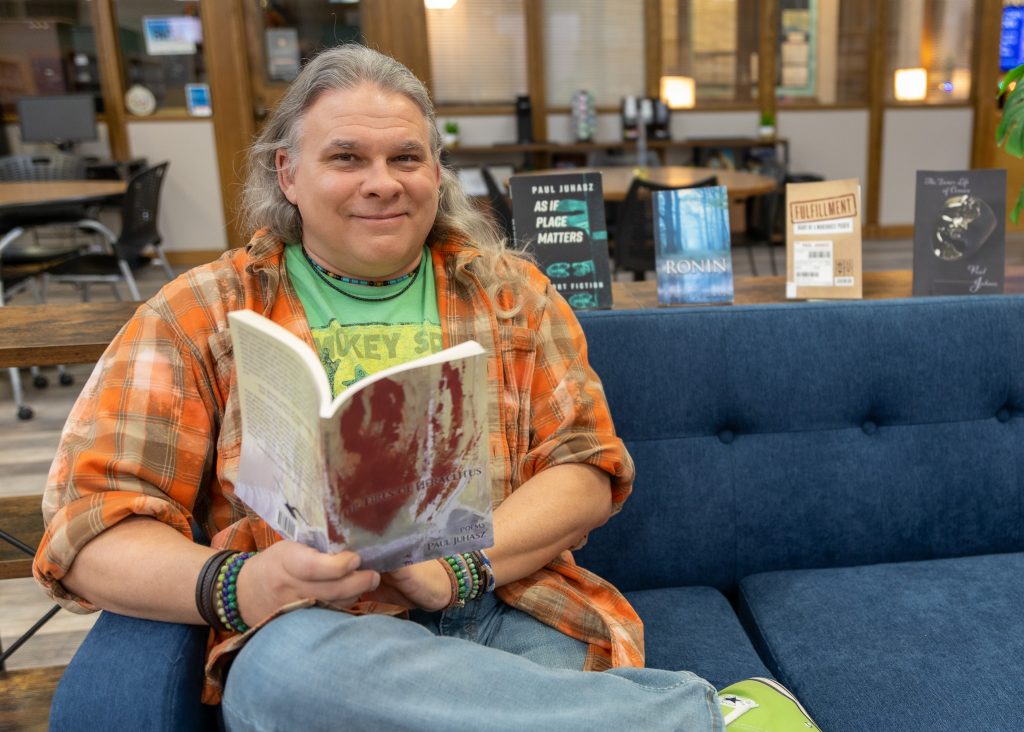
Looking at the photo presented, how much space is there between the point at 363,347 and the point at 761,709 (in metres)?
0.75

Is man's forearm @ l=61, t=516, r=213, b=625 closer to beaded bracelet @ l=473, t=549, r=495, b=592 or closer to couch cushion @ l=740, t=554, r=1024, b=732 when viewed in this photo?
Result: beaded bracelet @ l=473, t=549, r=495, b=592

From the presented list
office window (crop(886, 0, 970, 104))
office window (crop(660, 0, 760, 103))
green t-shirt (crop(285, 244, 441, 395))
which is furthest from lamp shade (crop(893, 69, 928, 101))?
green t-shirt (crop(285, 244, 441, 395))

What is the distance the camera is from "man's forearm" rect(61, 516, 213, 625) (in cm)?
108

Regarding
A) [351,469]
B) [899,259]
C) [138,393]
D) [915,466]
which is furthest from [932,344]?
[899,259]

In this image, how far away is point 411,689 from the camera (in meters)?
0.95

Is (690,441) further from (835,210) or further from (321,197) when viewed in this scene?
(321,197)

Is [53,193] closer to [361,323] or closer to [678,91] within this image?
[361,323]

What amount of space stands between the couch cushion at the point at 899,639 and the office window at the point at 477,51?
21.5 ft

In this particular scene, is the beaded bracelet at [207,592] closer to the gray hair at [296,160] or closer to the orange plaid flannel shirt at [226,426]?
the orange plaid flannel shirt at [226,426]

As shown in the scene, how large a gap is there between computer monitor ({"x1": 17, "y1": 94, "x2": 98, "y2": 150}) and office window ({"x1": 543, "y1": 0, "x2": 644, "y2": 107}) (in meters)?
3.67

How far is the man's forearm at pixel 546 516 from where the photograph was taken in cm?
122

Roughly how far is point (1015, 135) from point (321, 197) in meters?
1.48

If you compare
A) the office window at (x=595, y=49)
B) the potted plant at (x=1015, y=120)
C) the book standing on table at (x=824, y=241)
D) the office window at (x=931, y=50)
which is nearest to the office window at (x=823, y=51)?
the office window at (x=931, y=50)

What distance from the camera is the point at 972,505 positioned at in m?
1.70
